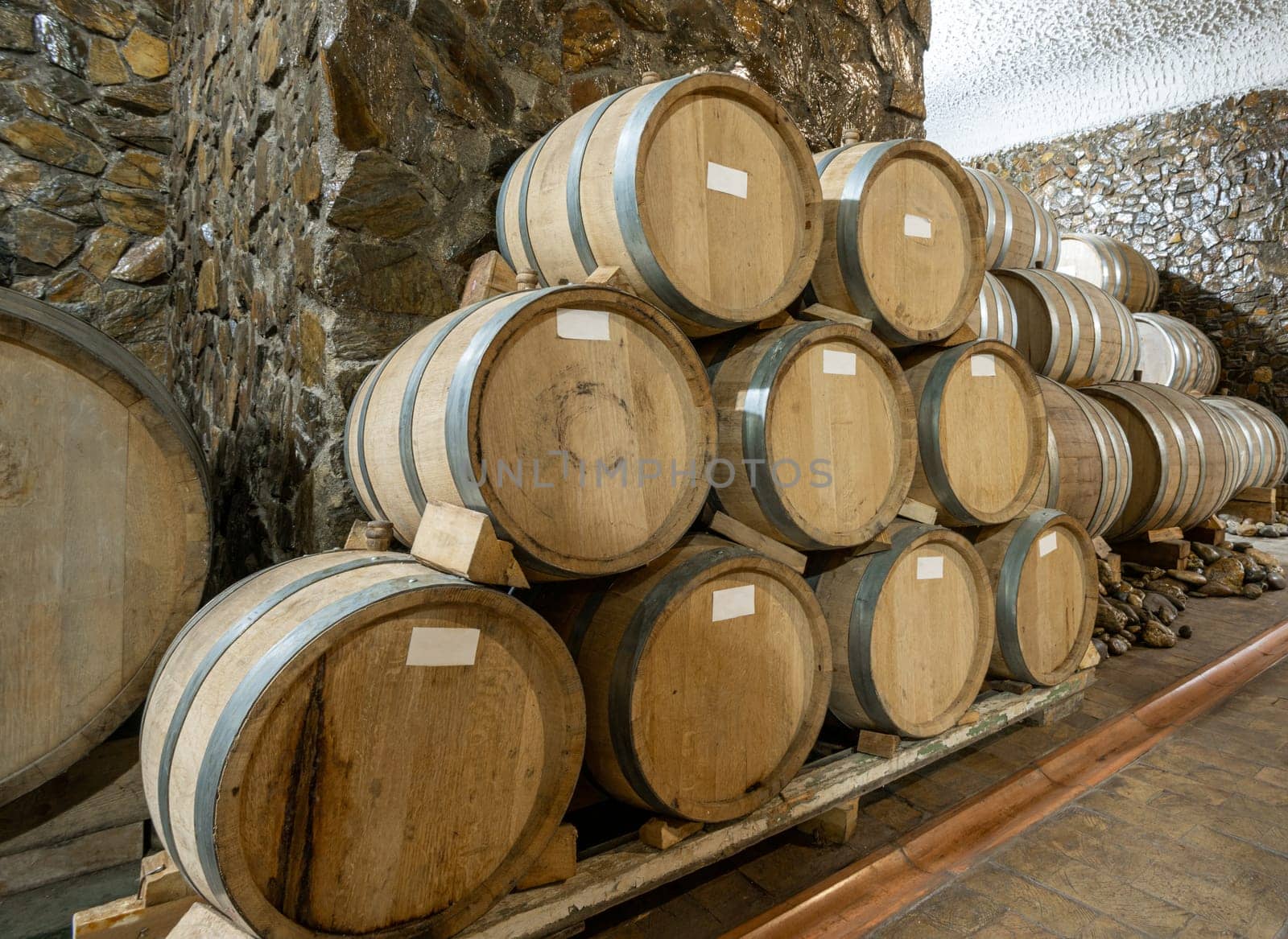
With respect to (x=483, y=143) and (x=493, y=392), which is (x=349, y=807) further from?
(x=483, y=143)

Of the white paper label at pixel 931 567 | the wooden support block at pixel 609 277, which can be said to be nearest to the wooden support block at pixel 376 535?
the wooden support block at pixel 609 277

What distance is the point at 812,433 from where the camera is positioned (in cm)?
215

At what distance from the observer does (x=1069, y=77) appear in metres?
8.38

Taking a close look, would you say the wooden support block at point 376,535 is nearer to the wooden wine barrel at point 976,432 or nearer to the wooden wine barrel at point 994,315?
the wooden wine barrel at point 976,432

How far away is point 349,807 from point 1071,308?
4331 mm

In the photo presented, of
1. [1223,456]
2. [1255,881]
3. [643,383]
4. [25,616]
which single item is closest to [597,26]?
[643,383]

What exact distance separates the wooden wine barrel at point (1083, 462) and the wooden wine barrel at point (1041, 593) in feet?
0.70

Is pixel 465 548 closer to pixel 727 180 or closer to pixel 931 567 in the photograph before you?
pixel 727 180

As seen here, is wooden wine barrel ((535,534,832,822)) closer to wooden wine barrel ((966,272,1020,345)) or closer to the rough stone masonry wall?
the rough stone masonry wall

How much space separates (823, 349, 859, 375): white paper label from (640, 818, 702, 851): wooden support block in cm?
128

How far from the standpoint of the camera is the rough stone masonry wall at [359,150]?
7.72 feet

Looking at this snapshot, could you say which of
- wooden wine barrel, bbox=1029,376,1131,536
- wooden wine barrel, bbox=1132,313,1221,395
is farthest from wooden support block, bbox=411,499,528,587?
wooden wine barrel, bbox=1132,313,1221,395

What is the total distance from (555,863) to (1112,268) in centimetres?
784

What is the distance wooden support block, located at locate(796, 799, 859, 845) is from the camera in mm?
2311
